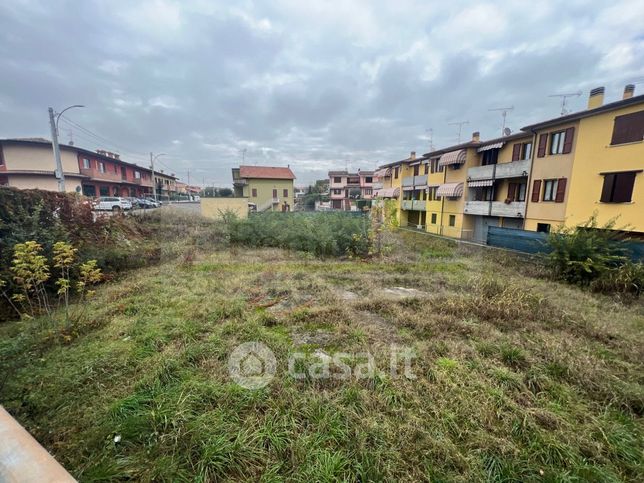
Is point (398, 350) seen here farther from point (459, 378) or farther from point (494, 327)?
point (494, 327)

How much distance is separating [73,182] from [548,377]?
35428mm

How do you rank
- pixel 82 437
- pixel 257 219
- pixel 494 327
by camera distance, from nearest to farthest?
pixel 82 437, pixel 494 327, pixel 257 219

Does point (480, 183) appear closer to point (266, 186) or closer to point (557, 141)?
point (557, 141)

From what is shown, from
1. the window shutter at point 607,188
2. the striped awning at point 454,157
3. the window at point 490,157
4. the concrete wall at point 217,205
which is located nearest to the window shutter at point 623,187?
the window shutter at point 607,188

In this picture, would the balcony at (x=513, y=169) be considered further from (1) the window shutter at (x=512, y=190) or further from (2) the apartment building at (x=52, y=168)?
(2) the apartment building at (x=52, y=168)

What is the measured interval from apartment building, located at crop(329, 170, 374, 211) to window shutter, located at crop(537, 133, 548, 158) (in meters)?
35.2

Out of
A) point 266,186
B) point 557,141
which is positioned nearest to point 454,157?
point 557,141

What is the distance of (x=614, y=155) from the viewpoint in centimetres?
1225

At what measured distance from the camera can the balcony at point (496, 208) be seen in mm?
17266

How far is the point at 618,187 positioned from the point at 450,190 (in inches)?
398

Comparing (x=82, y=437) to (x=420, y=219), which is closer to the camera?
(x=82, y=437)

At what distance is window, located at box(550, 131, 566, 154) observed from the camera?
14.5 metres

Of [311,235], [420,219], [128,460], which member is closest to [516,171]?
[420,219]

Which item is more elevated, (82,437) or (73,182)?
(73,182)
